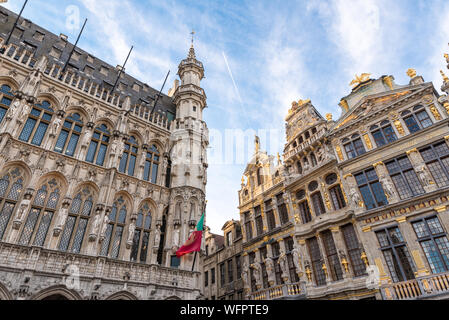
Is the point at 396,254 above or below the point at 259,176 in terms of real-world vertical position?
below

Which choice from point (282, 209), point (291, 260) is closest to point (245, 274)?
point (291, 260)

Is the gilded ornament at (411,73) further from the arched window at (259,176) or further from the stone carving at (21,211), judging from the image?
the stone carving at (21,211)

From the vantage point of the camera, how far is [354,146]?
1959 centimetres

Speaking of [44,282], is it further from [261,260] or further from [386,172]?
[386,172]

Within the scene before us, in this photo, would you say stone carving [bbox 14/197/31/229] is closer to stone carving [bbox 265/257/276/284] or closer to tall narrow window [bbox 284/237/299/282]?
stone carving [bbox 265/257/276/284]

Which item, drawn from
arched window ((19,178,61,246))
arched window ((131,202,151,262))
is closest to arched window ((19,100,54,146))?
arched window ((19,178,61,246))

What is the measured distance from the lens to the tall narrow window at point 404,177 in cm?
1573

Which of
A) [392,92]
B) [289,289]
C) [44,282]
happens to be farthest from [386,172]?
[44,282]

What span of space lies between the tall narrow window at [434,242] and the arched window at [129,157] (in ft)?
60.2

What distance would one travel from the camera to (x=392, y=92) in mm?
18734

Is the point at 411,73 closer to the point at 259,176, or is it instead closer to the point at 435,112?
the point at 435,112

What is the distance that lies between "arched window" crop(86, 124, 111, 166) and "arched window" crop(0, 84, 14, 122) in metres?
4.93

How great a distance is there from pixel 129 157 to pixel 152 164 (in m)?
1.84
